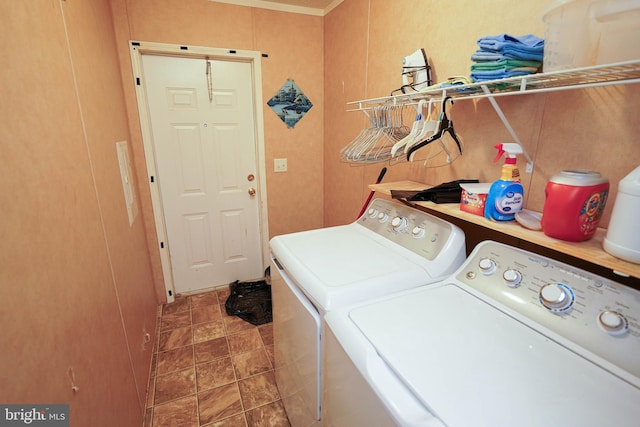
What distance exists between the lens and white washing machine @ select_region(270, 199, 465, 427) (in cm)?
110

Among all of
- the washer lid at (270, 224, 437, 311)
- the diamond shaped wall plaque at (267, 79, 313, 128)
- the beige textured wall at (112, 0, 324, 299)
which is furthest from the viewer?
the diamond shaped wall plaque at (267, 79, 313, 128)

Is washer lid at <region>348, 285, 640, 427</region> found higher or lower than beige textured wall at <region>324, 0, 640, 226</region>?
lower

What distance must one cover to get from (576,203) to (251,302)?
2430mm

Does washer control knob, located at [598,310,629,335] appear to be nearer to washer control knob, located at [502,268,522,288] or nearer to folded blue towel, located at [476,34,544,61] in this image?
washer control knob, located at [502,268,522,288]

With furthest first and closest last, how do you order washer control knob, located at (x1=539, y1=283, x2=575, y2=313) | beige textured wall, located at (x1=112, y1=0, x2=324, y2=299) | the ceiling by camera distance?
the ceiling, beige textured wall, located at (x1=112, y1=0, x2=324, y2=299), washer control knob, located at (x1=539, y1=283, x2=575, y2=313)

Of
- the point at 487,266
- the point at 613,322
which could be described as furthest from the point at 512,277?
the point at 613,322

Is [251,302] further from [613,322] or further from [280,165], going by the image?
[613,322]

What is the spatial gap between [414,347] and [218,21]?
2.69 metres

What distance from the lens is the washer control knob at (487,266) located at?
1043mm

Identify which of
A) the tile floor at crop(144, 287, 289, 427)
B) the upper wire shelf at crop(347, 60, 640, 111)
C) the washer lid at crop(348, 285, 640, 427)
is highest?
the upper wire shelf at crop(347, 60, 640, 111)

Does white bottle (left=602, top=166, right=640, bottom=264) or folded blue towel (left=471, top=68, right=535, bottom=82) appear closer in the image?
white bottle (left=602, top=166, right=640, bottom=264)

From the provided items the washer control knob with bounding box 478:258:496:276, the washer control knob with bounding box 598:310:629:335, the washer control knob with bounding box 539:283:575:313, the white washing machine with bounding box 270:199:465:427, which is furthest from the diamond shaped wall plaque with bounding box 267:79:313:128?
the washer control knob with bounding box 598:310:629:335

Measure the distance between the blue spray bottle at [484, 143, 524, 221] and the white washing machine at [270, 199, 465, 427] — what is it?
0.22m

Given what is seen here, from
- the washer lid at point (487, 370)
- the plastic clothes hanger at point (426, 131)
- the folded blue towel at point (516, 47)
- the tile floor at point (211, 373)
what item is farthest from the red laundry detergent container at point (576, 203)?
the tile floor at point (211, 373)
